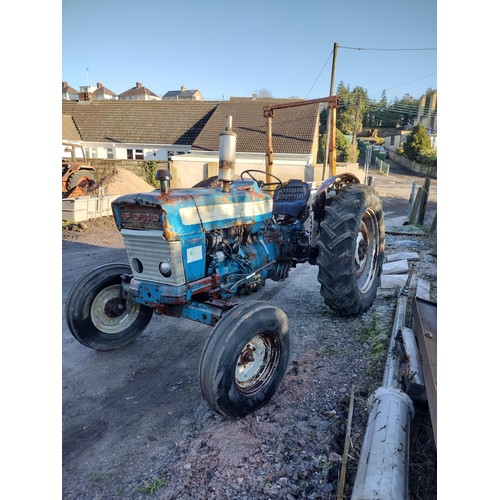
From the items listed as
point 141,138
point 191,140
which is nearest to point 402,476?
point 191,140

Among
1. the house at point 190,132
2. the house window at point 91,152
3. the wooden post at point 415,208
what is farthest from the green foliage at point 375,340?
the house window at point 91,152

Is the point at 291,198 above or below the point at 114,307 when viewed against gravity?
above

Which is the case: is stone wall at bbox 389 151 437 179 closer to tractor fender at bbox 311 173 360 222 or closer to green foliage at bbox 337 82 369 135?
green foliage at bbox 337 82 369 135

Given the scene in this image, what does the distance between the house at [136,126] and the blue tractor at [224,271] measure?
1816cm

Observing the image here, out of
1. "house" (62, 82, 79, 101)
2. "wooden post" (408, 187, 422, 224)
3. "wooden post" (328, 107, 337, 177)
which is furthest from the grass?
"wooden post" (408, 187, 422, 224)

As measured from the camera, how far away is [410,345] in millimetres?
2646

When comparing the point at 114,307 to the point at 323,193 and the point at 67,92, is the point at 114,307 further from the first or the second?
the point at 67,92

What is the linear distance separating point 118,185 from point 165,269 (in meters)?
9.89

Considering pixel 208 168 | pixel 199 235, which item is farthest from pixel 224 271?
pixel 208 168

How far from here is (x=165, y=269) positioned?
274 cm

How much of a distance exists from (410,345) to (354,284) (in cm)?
105
